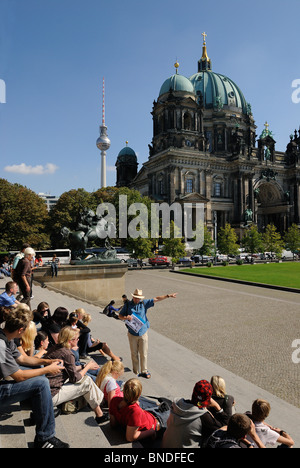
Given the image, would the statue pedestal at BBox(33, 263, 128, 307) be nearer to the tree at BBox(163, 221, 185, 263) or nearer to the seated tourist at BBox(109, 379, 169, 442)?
the seated tourist at BBox(109, 379, 169, 442)

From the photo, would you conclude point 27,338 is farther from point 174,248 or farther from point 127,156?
point 127,156

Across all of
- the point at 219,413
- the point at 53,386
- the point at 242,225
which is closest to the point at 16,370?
the point at 53,386

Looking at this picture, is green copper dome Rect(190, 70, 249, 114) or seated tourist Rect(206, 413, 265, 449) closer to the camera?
seated tourist Rect(206, 413, 265, 449)

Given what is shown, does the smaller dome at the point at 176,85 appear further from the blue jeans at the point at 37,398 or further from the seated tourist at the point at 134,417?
the blue jeans at the point at 37,398

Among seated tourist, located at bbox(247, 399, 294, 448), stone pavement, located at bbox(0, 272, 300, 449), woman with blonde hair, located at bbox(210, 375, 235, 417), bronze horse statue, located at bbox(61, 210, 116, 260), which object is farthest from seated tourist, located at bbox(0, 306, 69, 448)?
bronze horse statue, located at bbox(61, 210, 116, 260)

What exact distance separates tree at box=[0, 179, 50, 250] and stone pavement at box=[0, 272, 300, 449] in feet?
114

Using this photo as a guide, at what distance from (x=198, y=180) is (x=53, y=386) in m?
58.8

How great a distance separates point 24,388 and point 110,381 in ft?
5.38

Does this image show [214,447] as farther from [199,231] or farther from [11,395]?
[199,231]

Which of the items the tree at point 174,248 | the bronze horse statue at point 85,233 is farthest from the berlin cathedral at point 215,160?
the bronze horse statue at point 85,233

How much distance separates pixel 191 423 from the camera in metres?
4.27

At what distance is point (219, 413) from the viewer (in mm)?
4812

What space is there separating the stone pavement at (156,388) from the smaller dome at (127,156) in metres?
75.9

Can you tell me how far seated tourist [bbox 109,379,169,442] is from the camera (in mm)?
4531
